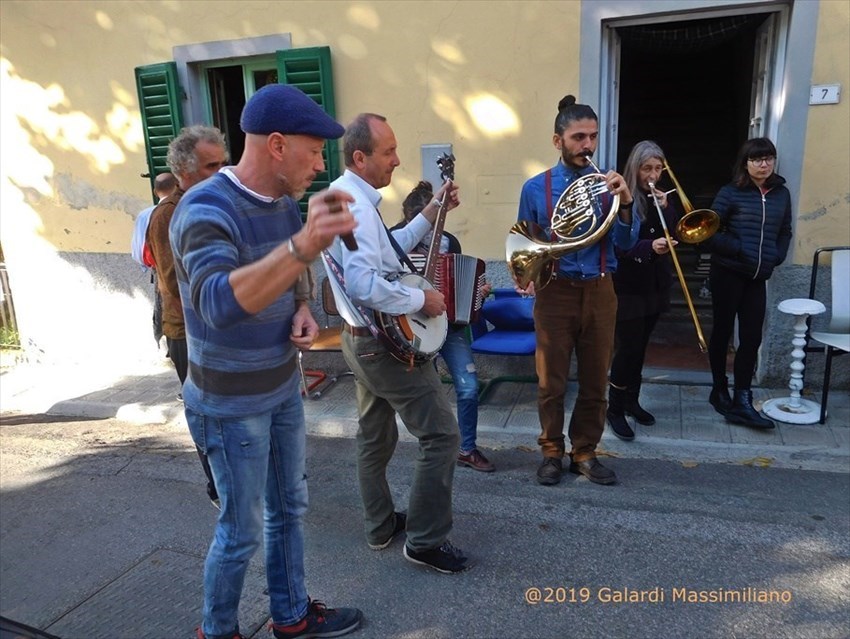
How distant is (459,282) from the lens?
3619 millimetres

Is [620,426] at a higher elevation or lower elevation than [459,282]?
lower

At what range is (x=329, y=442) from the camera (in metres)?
4.82

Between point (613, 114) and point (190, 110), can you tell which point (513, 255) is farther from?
point (190, 110)

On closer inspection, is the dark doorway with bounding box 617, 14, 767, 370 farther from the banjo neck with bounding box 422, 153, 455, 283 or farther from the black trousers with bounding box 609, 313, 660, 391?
the banjo neck with bounding box 422, 153, 455, 283

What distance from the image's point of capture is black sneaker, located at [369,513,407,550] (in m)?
3.29

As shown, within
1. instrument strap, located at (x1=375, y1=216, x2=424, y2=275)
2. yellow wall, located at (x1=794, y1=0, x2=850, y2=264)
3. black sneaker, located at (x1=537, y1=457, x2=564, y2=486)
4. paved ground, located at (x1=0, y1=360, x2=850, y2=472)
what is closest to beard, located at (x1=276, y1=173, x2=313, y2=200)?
instrument strap, located at (x1=375, y1=216, x2=424, y2=275)

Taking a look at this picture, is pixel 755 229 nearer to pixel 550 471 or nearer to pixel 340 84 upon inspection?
pixel 550 471

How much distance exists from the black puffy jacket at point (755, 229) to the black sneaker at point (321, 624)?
3180 mm

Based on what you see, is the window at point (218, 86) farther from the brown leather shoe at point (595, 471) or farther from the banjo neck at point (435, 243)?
the brown leather shoe at point (595, 471)

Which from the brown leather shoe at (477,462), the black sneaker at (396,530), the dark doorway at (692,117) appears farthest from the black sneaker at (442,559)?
the dark doorway at (692,117)

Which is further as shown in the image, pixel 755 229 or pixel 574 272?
pixel 755 229

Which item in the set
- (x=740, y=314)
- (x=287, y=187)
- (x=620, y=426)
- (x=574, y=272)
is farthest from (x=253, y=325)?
(x=740, y=314)

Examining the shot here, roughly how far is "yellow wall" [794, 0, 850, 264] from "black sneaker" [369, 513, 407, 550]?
3442mm

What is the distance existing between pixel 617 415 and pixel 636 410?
24cm
